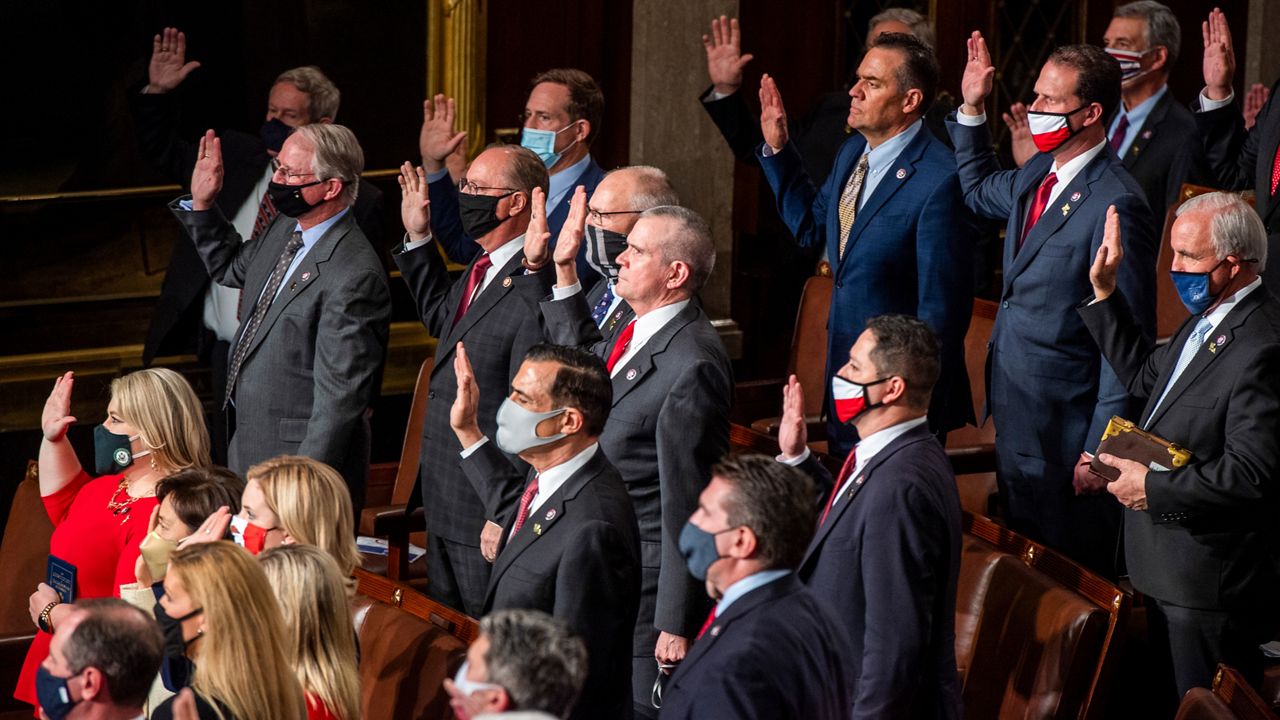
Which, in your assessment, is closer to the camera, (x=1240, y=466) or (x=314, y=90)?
(x=1240, y=466)

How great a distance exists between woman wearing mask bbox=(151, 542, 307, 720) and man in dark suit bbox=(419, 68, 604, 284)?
2.50 metres

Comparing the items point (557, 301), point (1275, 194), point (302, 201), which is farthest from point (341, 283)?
point (1275, 194)

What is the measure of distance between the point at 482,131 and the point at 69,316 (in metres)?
1.82

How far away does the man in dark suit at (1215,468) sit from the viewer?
3.94 metres

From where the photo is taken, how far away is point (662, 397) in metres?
4.06

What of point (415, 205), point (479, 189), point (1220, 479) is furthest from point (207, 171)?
point (1220, 479)

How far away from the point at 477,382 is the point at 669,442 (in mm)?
851

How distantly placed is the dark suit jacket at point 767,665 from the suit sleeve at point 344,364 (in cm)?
194

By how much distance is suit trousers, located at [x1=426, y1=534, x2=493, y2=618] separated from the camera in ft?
15.1

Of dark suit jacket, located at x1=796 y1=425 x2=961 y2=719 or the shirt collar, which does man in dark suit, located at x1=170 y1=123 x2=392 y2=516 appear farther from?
the shirt collar

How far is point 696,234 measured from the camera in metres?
4.22

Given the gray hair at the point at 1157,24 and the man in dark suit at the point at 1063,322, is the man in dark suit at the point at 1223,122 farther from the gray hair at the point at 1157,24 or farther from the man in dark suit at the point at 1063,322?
the man in dark suit at the point at 1063,322

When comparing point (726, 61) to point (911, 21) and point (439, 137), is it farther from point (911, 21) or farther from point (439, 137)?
point (911, 21)

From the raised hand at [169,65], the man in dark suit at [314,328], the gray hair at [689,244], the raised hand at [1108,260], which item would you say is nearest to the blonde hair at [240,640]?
the gray hair at [689,244]
